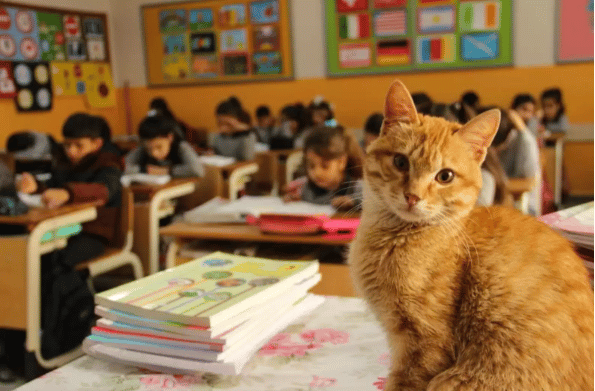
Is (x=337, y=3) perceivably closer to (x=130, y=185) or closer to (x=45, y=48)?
(x=45, y=48)

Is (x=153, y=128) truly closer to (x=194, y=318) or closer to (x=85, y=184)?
(x=85, y=184)

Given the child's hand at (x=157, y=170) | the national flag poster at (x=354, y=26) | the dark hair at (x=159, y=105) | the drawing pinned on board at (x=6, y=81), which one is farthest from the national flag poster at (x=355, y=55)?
the drawing pinned on board at (x=6, y=81)

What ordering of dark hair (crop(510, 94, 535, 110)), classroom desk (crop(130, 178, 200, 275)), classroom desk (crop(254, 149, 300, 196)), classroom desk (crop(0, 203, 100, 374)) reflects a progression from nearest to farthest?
classroom desk (crop(0, 203, 100, 374)), classroom desk (crop(130, 178, 200, 275)), classroom desk (crop(254, 149, 300, 196)), dark hair (crop(510, 94, 535, 110))

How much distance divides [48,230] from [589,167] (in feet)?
18.8

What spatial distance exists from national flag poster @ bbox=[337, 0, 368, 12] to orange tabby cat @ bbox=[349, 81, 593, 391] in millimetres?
6090

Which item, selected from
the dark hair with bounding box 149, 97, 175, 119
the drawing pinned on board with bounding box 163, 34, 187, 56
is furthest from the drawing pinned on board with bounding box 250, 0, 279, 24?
the dark hair with bounding box 149, 97, 175, 119

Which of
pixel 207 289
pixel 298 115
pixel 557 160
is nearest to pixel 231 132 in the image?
pixel 298 115

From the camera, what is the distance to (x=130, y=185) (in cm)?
342

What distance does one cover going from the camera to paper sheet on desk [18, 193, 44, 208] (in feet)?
8.80

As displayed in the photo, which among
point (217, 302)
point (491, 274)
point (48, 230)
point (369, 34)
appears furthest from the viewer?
point (369, 34)

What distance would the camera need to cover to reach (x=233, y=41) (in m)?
7.26

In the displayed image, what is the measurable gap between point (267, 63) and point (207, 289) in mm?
6467

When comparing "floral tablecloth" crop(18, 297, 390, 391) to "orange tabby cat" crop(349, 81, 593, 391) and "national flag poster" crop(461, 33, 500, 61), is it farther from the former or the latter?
"national flag poster" crop(461, 33, 500, 61)

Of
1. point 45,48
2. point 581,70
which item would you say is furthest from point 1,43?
point 581,70
